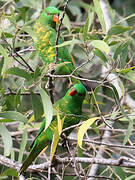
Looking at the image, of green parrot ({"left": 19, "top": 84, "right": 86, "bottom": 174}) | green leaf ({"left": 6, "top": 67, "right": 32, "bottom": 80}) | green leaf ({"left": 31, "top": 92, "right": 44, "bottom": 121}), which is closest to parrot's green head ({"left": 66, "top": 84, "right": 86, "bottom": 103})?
green parrot ({"left": 19, "top": 84, "right": 86, "bottom": 174})

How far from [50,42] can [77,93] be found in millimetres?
421

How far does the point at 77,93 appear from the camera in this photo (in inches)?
83.5

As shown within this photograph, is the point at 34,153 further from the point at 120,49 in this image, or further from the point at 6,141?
the point at 120,49

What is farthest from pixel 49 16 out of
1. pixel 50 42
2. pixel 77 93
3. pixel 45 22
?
pixel 77 93

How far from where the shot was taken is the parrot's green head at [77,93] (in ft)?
6.88

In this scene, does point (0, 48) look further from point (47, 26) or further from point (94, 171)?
point (94, 171)

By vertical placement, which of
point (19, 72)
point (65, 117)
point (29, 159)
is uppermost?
point (19, 72)

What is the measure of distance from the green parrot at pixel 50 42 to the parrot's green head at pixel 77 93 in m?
0.26

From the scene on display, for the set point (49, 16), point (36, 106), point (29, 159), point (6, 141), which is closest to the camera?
point (6, 141)

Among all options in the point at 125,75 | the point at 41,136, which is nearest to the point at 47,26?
the point at 41,136

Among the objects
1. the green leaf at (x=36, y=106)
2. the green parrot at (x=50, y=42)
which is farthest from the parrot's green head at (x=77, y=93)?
the green leaf at (x=36, y=106)

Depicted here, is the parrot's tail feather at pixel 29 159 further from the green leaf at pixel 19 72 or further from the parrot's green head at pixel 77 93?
the green leaf at pixel 19 72

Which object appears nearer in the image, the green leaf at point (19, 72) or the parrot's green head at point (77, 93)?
the green leaf at point (19, 72)

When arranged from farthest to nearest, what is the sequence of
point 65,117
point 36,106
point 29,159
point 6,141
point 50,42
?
point 50,42 → point 65,117 → point 29,159 → point 36,106 → point 6,141
